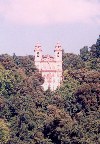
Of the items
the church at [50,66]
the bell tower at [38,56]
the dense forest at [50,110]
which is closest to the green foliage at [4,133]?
the dense forest at [50,110]

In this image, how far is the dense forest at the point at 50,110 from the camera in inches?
1491

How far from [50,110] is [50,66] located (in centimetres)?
1970

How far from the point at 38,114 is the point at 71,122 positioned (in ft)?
14.5

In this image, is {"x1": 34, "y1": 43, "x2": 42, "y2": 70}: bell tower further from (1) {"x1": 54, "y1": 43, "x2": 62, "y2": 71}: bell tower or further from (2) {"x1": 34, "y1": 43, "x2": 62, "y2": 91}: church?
(1) {"x1": 54, "y1": 43, "x2": 62, "y2": 71}: bell tower

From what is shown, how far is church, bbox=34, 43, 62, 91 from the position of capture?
57906 millimetres

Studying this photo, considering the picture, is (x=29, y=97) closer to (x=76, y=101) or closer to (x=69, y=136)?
(x=76, y=101)

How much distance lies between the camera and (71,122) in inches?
1508

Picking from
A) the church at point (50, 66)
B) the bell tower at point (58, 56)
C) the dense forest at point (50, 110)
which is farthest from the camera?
the bell tower at point (58, 56)

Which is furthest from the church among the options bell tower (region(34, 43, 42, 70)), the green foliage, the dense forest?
the green foliage

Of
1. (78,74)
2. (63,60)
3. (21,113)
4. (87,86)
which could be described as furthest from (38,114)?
(63,60)

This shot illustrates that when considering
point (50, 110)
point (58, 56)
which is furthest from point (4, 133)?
point (58, 56)

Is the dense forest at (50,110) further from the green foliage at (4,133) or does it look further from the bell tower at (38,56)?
the bell tower at (38,56)

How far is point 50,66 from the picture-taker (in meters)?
60.0

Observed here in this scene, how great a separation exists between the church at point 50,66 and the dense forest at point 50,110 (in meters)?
4.77
